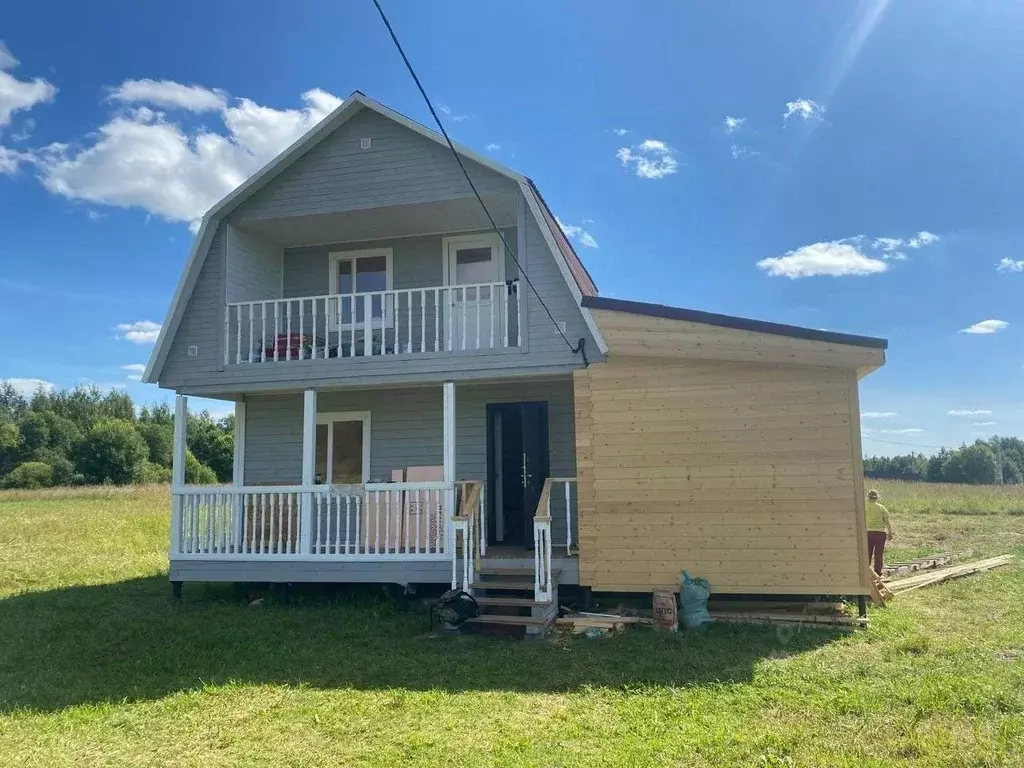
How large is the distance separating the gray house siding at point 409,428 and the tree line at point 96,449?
1525 inches

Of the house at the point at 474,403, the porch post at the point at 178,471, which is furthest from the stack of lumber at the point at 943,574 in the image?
the porch post at the point at 178,471

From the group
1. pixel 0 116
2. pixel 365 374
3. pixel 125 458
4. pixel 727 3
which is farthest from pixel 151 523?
pixel 125 458

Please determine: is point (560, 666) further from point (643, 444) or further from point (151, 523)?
point (151, 523)

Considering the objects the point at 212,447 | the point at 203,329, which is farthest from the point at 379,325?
the point at 212,447

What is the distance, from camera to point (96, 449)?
179 feet

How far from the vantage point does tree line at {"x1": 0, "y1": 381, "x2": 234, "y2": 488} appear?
173 ft

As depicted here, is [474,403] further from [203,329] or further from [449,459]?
[203,329]

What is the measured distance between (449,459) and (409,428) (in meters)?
2.33

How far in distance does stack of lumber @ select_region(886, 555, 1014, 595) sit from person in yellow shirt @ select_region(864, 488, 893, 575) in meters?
0.40

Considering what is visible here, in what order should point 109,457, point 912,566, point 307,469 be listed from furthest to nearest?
1. point 109,457
2. point 912,566
3. point 307,469

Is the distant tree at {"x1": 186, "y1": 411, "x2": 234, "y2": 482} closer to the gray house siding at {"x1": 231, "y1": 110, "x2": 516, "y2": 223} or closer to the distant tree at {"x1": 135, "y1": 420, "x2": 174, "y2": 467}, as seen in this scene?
the distant tree at {"x1": 135, "y1": 420, "x2": 174, "y2": 467}

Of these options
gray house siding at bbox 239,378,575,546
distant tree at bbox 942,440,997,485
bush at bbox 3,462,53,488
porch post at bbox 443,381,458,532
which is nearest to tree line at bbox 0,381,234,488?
bush at bbox 3,462,53,488

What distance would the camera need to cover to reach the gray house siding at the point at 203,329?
10.6m

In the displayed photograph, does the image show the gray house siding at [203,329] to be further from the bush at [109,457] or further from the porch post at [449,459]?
the bush at [109,457]
